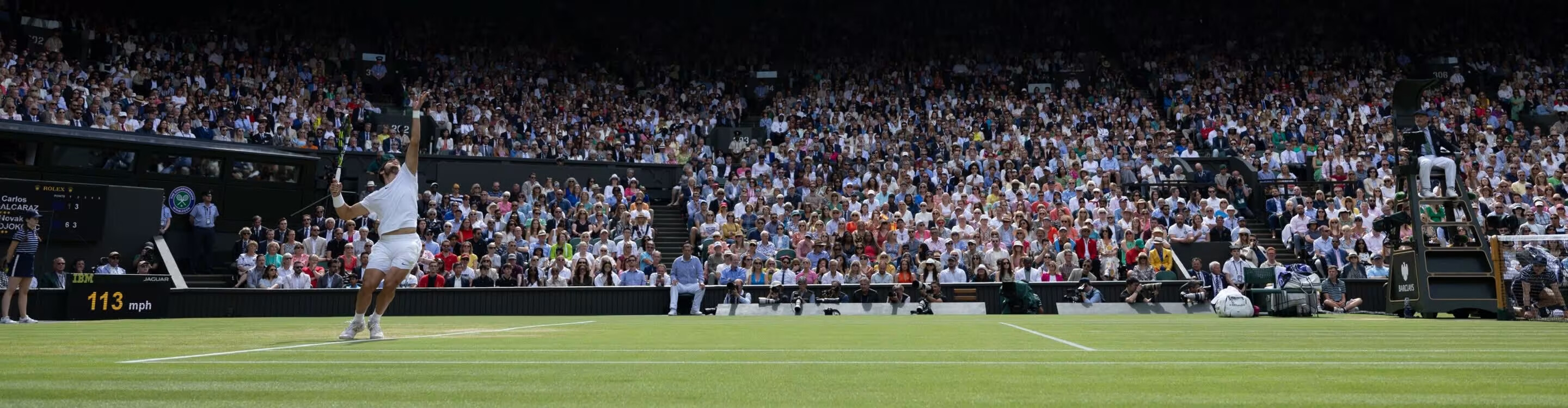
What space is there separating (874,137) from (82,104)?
60.1 ft

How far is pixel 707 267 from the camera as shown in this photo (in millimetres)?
21250

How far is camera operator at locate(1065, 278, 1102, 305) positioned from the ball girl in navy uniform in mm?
15452

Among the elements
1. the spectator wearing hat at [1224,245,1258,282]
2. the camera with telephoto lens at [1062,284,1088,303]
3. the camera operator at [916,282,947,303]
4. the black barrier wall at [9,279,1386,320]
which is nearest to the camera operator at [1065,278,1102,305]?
the camera with telephoto lens at [1062,284,1088,303]

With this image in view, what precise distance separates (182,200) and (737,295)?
40.3 feet

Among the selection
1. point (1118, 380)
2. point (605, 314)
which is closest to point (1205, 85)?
point (605, 314)

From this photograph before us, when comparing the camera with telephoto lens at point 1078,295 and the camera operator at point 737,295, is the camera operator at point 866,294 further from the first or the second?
the camera with telephoto lens at point 1078,295

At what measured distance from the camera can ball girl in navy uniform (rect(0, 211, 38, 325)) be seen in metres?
15.0

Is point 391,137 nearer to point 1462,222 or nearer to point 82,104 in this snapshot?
point 82,104

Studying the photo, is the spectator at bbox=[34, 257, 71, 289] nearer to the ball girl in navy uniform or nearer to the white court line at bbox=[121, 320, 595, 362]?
the ball girl in navy uniform

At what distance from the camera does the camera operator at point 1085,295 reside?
1881 centimetres

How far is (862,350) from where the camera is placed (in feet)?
23.0

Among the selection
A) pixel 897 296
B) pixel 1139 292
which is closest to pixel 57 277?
pixel 897 296

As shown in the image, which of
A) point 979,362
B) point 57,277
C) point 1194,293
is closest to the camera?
point 979,362

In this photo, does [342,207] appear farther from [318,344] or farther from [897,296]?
[897,296]
